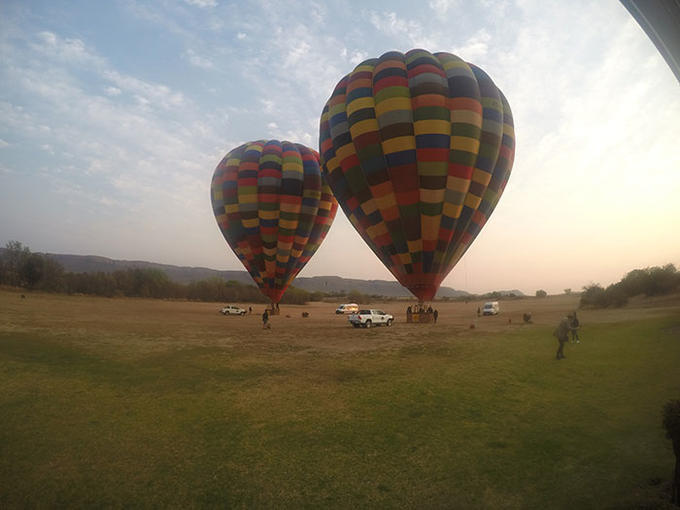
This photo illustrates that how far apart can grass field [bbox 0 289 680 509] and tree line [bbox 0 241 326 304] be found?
57644 millimetres

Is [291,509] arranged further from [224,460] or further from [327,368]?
[327,368]

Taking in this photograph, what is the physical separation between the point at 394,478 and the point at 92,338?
52.7 ft

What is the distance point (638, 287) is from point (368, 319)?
88.9 feet

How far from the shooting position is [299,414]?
7.41 meters

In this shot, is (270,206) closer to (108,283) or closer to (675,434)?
(675,434)

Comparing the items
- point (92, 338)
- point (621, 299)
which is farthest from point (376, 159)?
point (621, 299)

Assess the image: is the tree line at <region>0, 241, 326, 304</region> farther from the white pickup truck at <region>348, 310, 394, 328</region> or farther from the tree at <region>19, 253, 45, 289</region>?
the white pickup truck at <region>348, 310, 394, 328</region>

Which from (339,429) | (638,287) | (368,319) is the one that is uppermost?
(638,287)

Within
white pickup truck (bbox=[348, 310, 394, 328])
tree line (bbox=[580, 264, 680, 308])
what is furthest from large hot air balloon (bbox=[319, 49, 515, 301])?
tree line (bbox=[580, 264, 680, 308])

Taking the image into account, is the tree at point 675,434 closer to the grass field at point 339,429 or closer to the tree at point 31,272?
the grass field at point 339,429

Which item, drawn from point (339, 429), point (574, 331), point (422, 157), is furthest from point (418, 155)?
point (339, 429)

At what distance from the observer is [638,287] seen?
104 ft

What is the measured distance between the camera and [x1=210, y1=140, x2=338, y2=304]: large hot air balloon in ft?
83.2

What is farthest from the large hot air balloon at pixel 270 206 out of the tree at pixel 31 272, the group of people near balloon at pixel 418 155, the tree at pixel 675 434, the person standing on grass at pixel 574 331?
the tree at pixel 31 272
